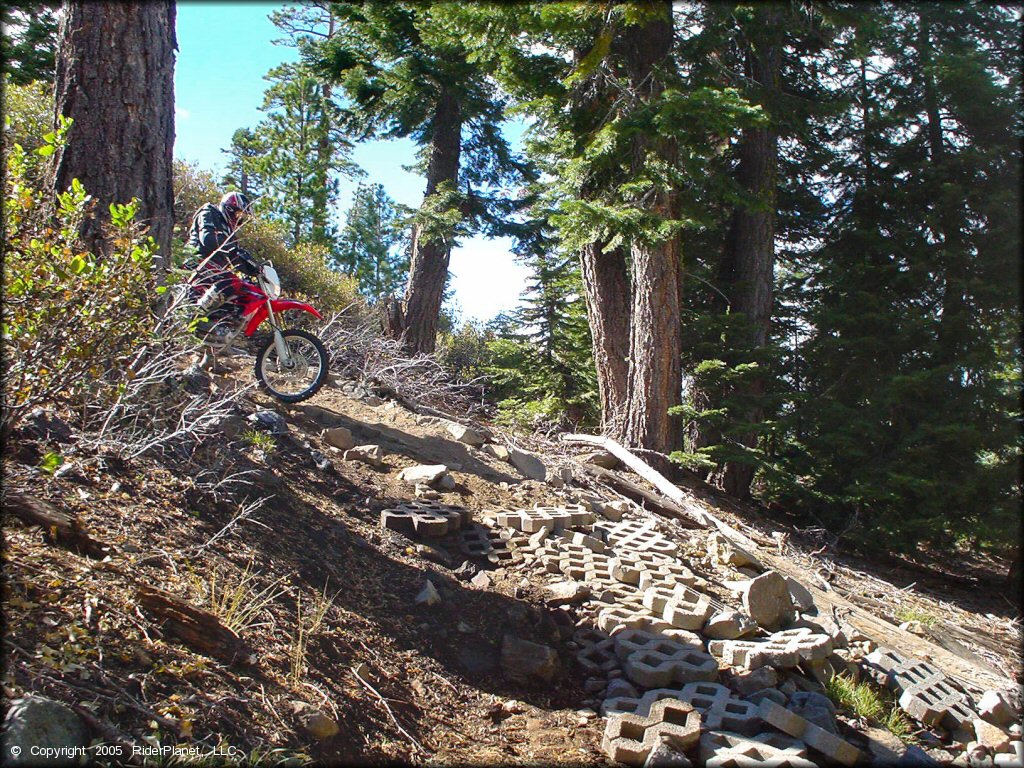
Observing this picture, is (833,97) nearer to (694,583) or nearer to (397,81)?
(397,81)

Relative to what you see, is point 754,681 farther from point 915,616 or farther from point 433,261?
point 433,261

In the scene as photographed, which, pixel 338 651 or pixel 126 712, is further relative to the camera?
pixel 338 651

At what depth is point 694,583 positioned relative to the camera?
5.51 m

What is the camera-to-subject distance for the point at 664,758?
3.40 meters

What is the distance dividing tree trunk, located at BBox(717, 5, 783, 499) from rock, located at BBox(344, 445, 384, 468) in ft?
18.5

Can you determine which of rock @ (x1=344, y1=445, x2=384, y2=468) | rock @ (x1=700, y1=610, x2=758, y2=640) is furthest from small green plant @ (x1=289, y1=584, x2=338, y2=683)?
rock @ (x1=700, y1=610, x2=758, y2=640)

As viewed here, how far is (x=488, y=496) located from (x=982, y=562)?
8.41 meters

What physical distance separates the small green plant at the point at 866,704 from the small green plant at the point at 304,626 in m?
3.23

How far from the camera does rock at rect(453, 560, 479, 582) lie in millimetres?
4977

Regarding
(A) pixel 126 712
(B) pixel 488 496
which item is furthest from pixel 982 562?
(A) pixel 126 712

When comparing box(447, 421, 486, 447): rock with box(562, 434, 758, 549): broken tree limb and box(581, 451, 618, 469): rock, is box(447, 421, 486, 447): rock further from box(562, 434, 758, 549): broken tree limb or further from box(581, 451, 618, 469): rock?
box(562, 434, 758, 549): broken tree limb

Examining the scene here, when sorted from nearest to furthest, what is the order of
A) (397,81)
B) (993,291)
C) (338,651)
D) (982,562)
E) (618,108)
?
(338,651), (618,108), (993,291), (982,562), (397,81)

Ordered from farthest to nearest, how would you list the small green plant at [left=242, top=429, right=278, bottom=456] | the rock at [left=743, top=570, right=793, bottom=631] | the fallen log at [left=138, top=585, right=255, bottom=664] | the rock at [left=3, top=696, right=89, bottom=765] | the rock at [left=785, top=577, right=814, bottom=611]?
the rock at [left=785, top=577, right=814, bottom=611], the small green plant at [left=242, top=429, right=278, bottom=456], the rock at [left=743, top=570, right=793, bottom=631], the fallen log at [left=138, top=585, right=255, bottom=664], the rock at [left=3, top=696, right=89, bottom=765]

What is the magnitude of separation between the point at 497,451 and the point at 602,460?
211cm
